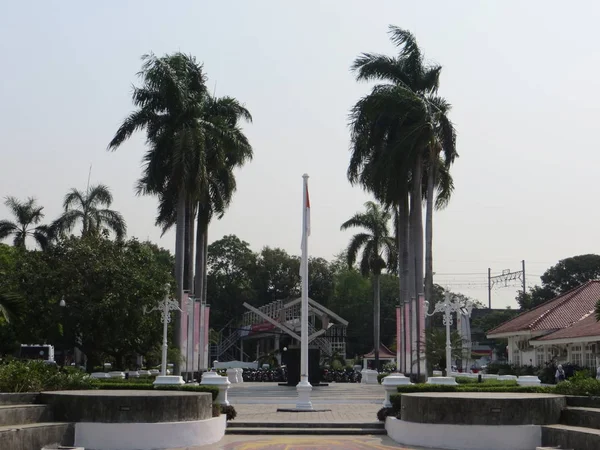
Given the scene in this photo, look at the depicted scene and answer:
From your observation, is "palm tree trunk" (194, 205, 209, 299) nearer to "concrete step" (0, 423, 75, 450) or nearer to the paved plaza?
the paved plaza

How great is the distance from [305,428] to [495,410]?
5485 mm

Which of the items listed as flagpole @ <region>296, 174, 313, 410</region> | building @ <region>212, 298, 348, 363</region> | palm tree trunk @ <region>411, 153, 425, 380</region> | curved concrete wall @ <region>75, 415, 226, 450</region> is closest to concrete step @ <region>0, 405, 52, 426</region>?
curved concrete wall @ <region>75, 415, 226, 450</region>

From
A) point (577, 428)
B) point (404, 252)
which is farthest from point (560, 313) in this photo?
point (577, 428)

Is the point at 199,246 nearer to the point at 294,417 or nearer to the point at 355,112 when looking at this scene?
the point at 355,112

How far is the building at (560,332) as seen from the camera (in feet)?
132

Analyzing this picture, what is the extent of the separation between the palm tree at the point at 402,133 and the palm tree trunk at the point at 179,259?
8670mm

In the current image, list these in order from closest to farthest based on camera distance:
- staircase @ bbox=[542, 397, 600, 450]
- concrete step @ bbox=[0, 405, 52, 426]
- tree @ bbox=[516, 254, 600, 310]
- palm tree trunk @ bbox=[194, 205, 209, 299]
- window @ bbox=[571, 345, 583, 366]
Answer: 1. staircase @ bbox=[542, 397, 600, 450]
2. concrete step @ bbox=[0, 405, 52, 426]
3. window @ bbox=[571, 345, 583, 366]
4. palm tree trunk @ bbox=[194, 205, 209, 299]
5. tree @ bbox=[516, 254, 600, 310]

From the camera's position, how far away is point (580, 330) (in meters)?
39.9

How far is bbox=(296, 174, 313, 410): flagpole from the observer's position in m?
26.5

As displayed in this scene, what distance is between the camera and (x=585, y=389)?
20.0 meters

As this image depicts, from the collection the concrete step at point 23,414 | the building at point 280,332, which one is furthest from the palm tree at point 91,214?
the concrete step at point 23,414

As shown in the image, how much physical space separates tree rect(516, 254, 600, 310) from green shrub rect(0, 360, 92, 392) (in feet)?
236

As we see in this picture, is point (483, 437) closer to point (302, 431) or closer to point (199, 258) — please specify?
point (302, 431)

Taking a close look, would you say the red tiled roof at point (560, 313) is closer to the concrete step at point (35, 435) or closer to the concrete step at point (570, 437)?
the concrete step at point (570, 437)
